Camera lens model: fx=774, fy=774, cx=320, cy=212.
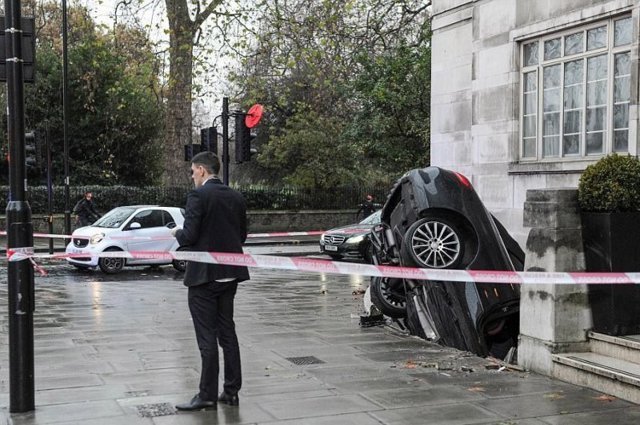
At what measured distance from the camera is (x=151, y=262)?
1786 centimetres

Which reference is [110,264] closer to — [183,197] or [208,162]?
[208,162]

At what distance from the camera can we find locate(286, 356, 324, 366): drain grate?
7.43 m

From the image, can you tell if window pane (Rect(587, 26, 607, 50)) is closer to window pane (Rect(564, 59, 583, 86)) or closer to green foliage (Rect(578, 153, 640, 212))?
window pane (Rect(564, 59, 583, 86))

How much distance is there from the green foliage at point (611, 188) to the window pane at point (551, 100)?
4.36m

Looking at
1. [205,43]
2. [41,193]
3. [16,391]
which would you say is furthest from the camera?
[41,193]

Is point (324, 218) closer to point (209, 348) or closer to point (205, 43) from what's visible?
point (205, 43)

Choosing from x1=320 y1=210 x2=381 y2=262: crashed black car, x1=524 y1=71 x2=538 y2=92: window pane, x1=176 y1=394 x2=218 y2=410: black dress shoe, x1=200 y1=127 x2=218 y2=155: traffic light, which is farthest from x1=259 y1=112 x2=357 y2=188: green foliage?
x1=176 y1=394 x2=218 y2=410: black dress shoe

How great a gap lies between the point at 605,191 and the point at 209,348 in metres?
3.72

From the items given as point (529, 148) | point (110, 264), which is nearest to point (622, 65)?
point (529, 148)

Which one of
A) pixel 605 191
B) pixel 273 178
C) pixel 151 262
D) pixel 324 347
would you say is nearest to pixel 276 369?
pixel 324 347

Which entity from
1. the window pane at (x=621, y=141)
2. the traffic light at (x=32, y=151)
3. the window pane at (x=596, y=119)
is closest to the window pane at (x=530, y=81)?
the window pane at (x=596, y=119)

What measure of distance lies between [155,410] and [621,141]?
7288mm

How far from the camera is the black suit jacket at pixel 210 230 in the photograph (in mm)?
5746

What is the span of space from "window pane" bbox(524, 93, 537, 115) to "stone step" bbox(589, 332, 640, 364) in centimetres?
554
